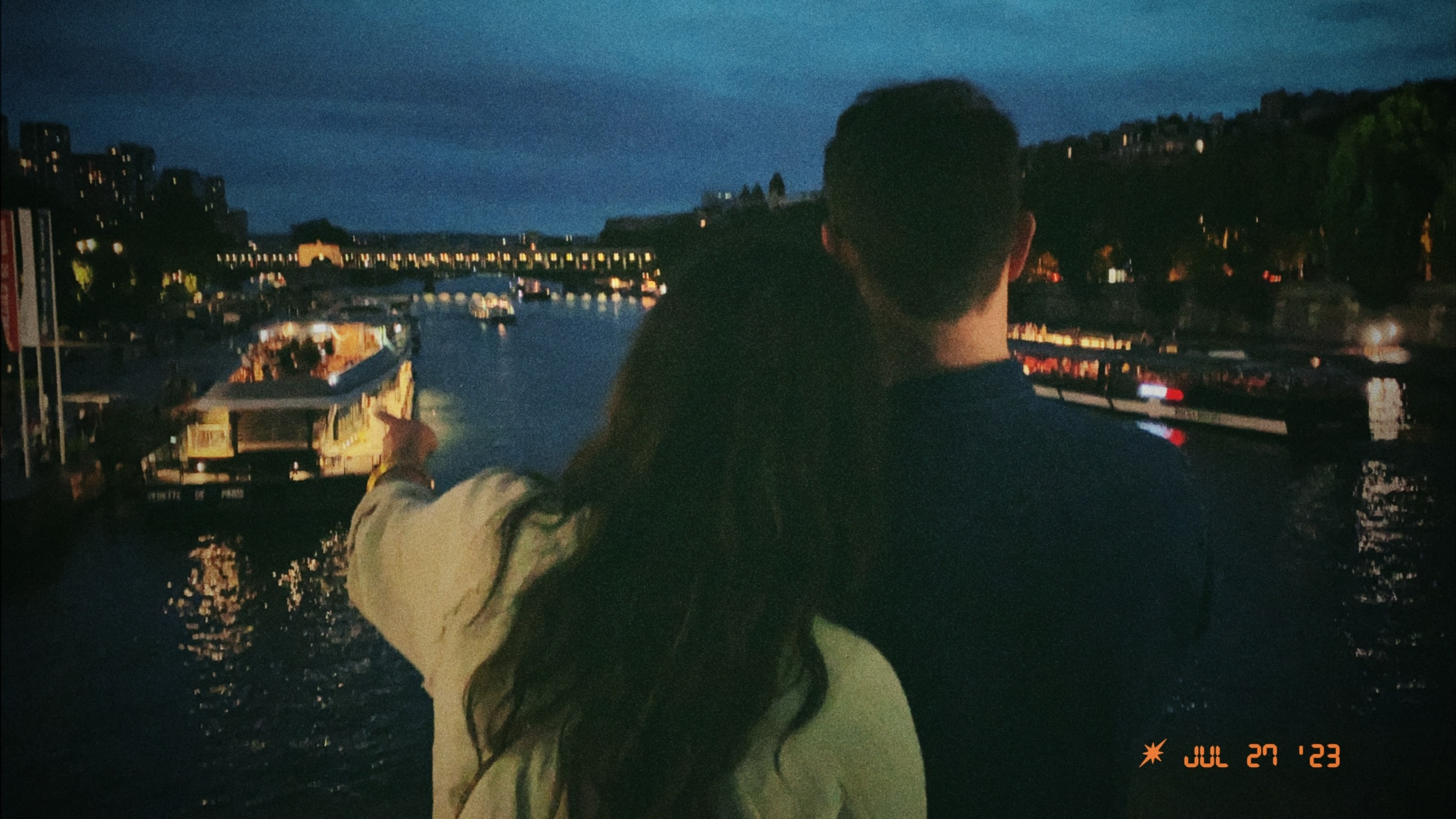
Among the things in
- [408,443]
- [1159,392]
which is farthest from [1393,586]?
[1159,392]

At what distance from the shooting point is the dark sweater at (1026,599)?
1481mm

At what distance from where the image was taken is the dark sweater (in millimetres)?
1481

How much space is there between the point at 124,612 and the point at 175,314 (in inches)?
2697

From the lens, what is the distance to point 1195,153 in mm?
59188

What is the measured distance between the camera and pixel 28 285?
17312 mm

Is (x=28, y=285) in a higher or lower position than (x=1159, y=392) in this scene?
higher

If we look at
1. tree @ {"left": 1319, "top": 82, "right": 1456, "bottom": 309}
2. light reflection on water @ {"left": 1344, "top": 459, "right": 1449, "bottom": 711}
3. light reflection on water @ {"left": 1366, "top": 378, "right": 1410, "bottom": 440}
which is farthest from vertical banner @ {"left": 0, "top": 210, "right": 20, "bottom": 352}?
tree @ {"left": 1319, "top": 82, "right": 1456, "bottom": 309}

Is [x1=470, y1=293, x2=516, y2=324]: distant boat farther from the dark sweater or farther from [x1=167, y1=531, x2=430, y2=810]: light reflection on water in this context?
the dark sweater

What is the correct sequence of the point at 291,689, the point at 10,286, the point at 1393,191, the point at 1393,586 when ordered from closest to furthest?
the point at 291,689 → the point at 1393,586 → the point at 10,286 → the point at 1393,191

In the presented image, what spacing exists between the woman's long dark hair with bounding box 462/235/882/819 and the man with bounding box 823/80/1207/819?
0.20 meters

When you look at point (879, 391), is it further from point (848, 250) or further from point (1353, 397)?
point (1353, 397)

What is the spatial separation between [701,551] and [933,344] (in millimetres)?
476

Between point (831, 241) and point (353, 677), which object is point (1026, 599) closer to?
point (831, 241)

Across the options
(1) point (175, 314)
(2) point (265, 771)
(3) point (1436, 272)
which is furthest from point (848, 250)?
(1) point (175, 314)
